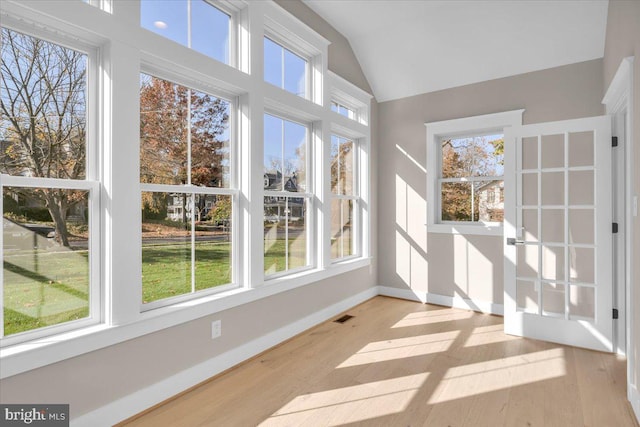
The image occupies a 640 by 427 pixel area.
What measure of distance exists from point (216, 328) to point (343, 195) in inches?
89.9

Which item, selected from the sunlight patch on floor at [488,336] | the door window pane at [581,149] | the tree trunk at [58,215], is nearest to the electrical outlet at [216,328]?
the tree trunk at [58,215]

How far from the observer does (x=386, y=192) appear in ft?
15.5

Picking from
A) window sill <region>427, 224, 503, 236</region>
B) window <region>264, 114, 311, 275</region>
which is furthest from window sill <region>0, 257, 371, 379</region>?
window sill <region>427, 224, 503, 236</region>

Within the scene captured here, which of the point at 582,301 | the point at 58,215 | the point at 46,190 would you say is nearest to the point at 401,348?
the point at 582,301

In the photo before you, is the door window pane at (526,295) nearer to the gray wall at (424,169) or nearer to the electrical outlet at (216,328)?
the gray wall at (424,169)

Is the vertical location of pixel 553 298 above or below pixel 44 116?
below

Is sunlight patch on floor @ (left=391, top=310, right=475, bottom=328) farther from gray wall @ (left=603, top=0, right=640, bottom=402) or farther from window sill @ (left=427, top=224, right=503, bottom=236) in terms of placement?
gray wall @ (left=603, top=0, right=640, bottom=402)

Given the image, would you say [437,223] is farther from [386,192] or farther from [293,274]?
[293,274]

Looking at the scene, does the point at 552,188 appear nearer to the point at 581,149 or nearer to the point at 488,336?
the point at 581,149

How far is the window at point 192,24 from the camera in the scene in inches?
86.4

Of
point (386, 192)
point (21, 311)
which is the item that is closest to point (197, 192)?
point (21, 311)

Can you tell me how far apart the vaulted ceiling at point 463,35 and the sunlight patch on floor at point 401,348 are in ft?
9.58

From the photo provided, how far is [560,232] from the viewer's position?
11.2 feet

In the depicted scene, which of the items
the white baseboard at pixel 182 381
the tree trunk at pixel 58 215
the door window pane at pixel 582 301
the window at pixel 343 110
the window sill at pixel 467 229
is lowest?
the white baseboard at pixel 182 381
